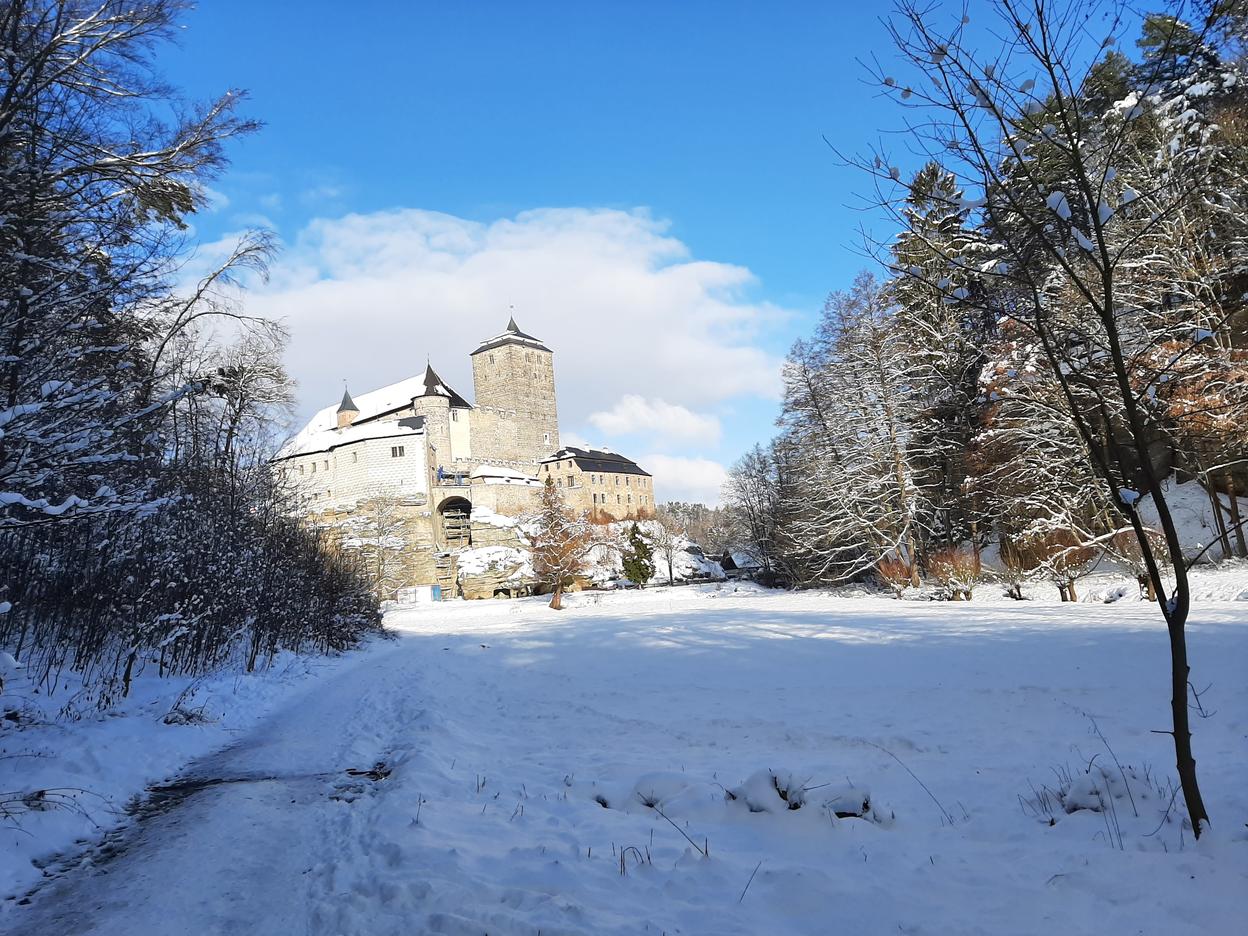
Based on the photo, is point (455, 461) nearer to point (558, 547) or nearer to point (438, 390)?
point (438, 390)

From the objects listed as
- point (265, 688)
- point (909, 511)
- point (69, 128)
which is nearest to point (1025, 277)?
point (69, 128)

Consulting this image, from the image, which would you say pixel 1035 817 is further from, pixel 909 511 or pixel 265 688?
pixel 909 511

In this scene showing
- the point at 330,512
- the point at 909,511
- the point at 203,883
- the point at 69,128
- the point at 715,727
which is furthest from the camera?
the point at 330,512

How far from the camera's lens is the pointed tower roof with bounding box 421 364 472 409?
2539 inches

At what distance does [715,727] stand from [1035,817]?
346 centimetres

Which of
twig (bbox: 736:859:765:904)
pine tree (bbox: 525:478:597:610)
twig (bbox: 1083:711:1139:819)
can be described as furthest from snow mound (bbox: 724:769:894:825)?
pine tree (bbox: 525:478:597:610)

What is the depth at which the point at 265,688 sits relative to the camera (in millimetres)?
10438

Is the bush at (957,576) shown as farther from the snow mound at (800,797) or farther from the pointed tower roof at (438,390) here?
the pointed tower roof at (438,390)

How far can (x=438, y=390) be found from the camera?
213 ft

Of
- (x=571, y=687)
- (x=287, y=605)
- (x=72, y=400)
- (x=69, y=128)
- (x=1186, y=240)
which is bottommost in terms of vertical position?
(x=571, y=687)

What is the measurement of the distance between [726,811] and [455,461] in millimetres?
61971

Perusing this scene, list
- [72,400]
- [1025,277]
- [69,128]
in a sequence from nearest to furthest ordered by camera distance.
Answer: [1025,277] < [72,400] < [69,128]

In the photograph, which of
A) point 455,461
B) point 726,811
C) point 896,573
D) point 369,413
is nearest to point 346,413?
point 369,413

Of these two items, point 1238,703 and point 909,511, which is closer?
→ point 1238,703
